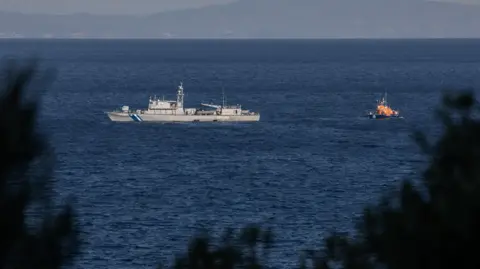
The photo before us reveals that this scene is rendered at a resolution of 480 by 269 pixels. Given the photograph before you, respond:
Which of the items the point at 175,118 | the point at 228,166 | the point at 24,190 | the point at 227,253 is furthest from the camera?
the point at 175,118

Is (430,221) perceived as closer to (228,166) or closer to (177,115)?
(228,166)

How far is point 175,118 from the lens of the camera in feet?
241

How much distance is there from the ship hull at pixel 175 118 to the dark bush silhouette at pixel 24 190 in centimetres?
6354

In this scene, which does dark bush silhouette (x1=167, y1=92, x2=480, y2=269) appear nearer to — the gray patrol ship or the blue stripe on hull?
the gray patrol ship

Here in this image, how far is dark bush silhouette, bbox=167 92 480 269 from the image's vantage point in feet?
28.0

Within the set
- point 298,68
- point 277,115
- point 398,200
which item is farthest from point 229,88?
point 398,200

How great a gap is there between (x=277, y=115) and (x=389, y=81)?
47384 mm

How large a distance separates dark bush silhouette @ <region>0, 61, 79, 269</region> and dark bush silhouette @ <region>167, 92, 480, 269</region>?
4.83ft

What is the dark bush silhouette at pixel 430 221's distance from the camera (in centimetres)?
852

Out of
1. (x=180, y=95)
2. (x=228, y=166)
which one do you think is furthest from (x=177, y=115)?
(x=228, y=166)

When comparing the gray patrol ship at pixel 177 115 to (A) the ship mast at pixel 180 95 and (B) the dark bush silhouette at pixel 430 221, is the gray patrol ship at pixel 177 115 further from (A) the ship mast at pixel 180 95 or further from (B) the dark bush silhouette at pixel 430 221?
(B) the dark bush silhouette at pixel 430 221

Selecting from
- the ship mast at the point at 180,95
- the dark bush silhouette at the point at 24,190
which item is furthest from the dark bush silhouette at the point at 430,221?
the ship mast at the point at 180,95

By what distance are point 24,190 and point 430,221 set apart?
10.2 ft

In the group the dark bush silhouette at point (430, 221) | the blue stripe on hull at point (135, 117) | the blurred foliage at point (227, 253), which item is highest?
the dark bush silhouette at point (430, 221)
